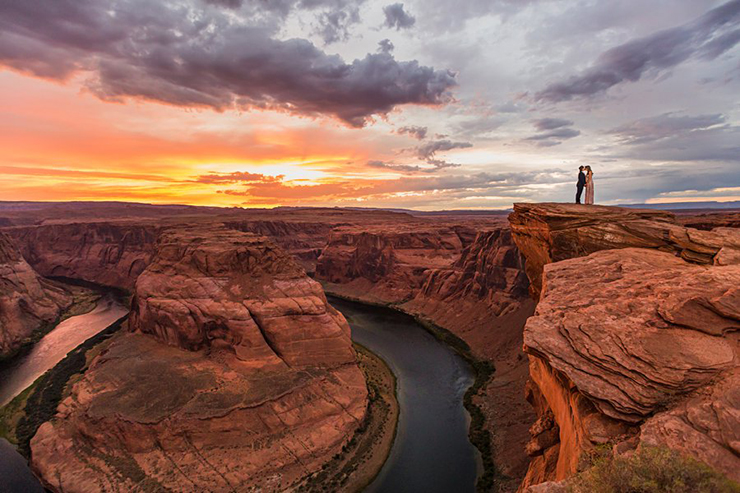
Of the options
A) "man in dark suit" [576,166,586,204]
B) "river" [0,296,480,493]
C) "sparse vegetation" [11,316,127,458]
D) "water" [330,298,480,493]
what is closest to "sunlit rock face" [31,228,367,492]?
"sparse vegetation" [11,316,127,458]

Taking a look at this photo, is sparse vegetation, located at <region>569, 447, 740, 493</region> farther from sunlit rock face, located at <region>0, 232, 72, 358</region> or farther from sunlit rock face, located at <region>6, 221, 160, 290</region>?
sunlit rock face, located at <region>6, 221, 160, 290</region>

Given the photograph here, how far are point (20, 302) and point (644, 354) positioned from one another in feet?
337

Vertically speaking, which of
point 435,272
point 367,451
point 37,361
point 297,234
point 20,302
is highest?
point 297,234

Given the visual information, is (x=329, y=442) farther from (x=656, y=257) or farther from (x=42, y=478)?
(x=656, y=257)

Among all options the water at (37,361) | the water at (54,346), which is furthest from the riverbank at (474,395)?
the water at (54,346)

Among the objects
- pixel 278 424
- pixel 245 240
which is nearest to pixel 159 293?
pixel 245 240

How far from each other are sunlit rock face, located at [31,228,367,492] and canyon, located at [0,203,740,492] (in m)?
0.17

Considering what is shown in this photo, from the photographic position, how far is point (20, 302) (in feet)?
241

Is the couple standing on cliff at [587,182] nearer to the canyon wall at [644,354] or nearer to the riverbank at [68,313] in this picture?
the canyon wall at [644,354]

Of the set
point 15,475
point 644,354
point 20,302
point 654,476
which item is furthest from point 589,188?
point 20,302

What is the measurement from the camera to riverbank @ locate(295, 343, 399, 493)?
3209cm

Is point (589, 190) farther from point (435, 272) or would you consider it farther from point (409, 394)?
point (435, 272)

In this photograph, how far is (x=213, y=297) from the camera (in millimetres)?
46031

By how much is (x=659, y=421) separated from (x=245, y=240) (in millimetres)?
52208
